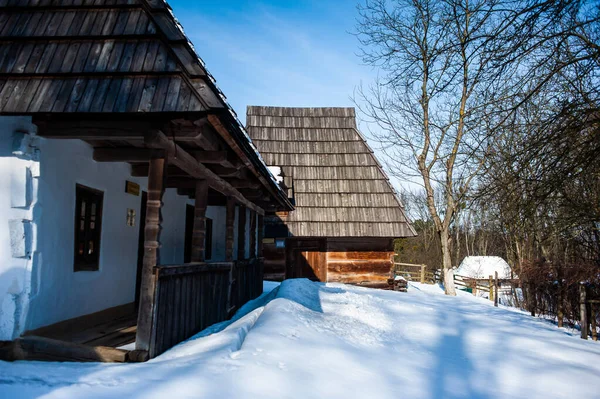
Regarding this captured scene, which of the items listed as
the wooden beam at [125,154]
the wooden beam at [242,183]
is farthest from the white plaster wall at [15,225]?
the wooden beam at [242,183]

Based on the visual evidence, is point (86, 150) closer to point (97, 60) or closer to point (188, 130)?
point (97, 60)

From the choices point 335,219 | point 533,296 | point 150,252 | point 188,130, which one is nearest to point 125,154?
point 188,130

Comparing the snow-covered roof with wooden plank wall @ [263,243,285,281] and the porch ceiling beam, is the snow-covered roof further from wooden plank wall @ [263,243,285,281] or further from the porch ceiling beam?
the porch ceiling beam

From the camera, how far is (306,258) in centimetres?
1505

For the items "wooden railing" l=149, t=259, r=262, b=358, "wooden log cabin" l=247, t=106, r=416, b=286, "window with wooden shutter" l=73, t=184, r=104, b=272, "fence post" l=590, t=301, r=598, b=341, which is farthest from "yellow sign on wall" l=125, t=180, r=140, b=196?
"fence post" l=590, t=301, r=598, b=341

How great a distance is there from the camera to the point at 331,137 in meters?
16.9

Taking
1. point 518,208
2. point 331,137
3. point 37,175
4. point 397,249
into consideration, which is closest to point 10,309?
point 37,175

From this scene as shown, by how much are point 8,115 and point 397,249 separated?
35181 mm

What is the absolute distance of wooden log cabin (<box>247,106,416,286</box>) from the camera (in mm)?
14422

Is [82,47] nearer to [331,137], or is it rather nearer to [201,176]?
[201,176]

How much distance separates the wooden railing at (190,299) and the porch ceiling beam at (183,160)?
117 centimetres

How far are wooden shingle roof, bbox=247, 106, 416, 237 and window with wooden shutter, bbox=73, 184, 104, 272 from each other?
28.8 ft

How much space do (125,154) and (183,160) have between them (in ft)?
2.47

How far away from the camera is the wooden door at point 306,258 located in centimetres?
1489
